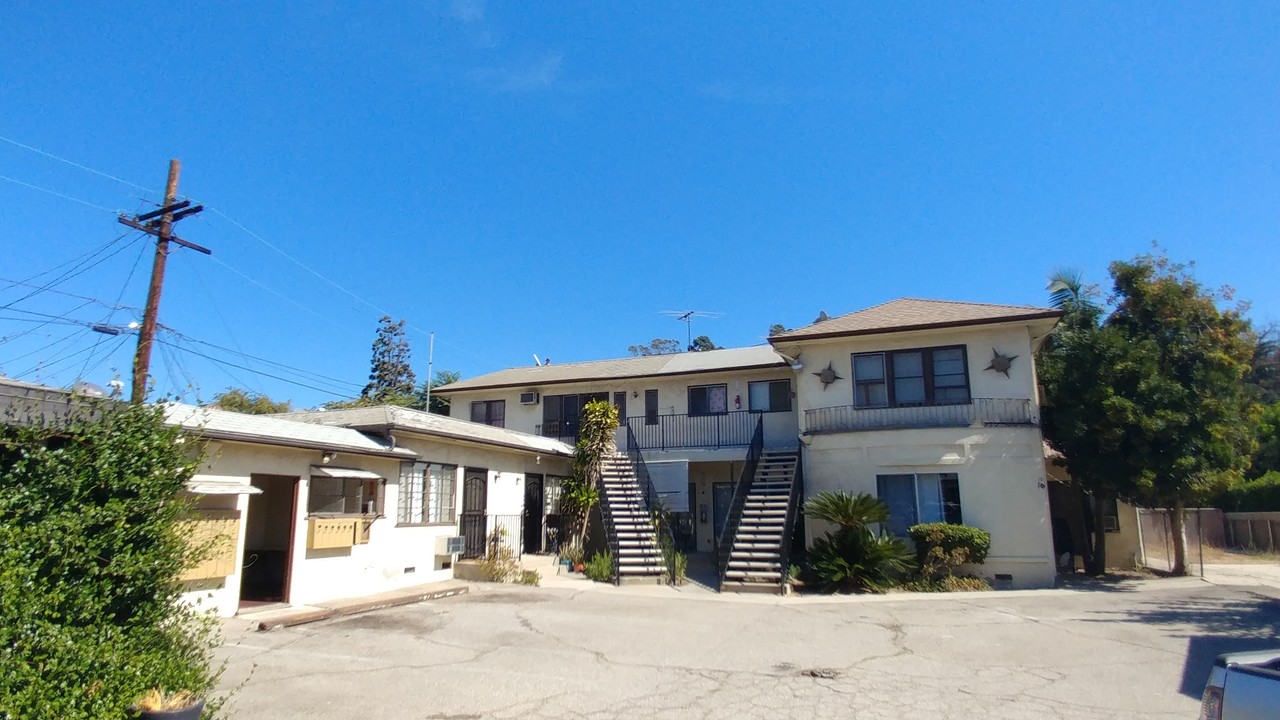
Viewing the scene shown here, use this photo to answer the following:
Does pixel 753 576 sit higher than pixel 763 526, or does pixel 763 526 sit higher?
pixel 763 526

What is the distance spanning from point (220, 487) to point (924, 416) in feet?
48.9

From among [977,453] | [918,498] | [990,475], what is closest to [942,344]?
[977,453]

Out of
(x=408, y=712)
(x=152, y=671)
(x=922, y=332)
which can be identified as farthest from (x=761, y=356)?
(x=152, y=671)

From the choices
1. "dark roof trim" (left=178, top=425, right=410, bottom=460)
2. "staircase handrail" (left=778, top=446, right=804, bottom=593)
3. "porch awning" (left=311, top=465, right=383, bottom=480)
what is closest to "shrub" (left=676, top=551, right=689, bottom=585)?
"staircase handrail" (left=778, top=446, right=804, bottom=593)

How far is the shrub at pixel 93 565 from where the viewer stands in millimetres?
4469

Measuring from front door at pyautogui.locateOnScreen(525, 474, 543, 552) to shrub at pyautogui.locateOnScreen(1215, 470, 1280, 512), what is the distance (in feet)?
79.7

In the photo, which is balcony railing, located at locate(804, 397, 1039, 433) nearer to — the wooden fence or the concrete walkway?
Answer: the concrete walkway

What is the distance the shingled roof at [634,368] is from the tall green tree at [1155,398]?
7.92 meters

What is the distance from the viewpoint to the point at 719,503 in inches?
914

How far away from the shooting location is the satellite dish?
18.1 feet

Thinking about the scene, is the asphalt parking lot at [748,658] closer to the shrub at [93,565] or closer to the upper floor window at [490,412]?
the shrub at [93,565]

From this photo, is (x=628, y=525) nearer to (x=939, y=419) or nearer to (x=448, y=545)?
(x=448, y=545)

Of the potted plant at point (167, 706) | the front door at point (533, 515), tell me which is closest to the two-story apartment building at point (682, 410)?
the front door at point (533, 515)

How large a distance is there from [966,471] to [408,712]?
14.1 meters
